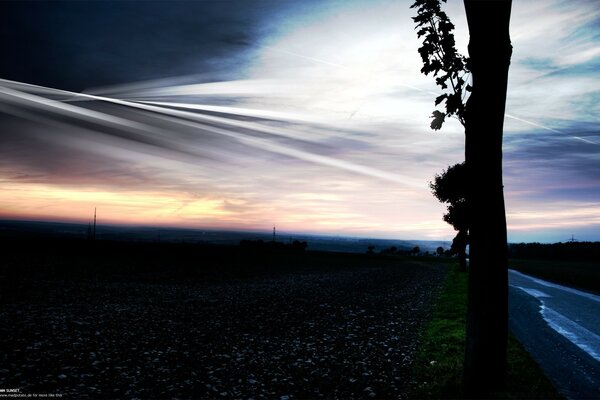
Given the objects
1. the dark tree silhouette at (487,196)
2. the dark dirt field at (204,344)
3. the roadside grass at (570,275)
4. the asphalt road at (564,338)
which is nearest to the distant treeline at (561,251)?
the roadside grass at (570,275)

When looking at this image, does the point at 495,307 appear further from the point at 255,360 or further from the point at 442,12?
the point at 255,360

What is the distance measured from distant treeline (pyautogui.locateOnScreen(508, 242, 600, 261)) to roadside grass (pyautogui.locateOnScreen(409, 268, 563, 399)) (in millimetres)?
160306

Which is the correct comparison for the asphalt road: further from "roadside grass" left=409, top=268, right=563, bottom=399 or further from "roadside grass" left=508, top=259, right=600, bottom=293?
"roadside grass" left=508, top=259, right=600, bottom=293

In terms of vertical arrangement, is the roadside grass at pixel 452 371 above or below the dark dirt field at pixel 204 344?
above

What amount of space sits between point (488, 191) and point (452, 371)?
230 inches

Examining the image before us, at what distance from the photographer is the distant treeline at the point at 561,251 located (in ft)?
479

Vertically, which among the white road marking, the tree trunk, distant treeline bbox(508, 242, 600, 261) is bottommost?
distant treeline bbox(508, 242, 600, 261)

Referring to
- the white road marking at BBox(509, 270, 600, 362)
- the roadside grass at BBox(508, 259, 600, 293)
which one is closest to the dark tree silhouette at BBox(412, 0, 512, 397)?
the white road marking at BBox(509, 270, 600, 362)

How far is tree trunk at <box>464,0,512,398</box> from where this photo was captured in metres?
8.65

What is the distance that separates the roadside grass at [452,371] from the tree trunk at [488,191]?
3.19 feet

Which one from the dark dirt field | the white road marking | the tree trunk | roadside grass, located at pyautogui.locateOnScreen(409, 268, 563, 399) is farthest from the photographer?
the white road marking

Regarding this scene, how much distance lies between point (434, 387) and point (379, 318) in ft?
37.8

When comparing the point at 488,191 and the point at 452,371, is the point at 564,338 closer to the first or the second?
the point at 452,371

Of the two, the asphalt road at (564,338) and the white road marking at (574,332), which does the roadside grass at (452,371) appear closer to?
the asphalt road at (564,338)
